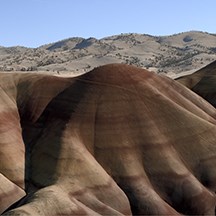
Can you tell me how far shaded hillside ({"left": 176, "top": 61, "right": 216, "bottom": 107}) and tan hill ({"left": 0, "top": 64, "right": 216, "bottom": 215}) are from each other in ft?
58.9

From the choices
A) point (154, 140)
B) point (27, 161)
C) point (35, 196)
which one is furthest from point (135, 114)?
point (35, 196)

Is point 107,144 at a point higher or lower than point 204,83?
lower

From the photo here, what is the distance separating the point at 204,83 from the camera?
2800 inches

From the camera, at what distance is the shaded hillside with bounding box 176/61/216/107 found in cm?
6756

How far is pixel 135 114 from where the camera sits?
44.7m

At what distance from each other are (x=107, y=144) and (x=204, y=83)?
32.9 meters

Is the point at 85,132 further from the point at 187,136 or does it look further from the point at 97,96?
the point at 187,136

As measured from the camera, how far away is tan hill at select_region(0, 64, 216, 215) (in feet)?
128

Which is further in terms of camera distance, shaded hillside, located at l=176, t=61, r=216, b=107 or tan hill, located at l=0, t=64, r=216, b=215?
shaded hillside, located at l=176, t=61, r=216, b=107

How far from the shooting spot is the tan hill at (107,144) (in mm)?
39031

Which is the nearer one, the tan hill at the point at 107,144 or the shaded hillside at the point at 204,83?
the tan hill at the point at 107,144

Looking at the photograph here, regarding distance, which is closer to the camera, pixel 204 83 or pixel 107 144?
pixel 107 144

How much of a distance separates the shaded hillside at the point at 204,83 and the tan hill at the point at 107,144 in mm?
17963

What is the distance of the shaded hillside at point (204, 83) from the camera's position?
67.6 meters
